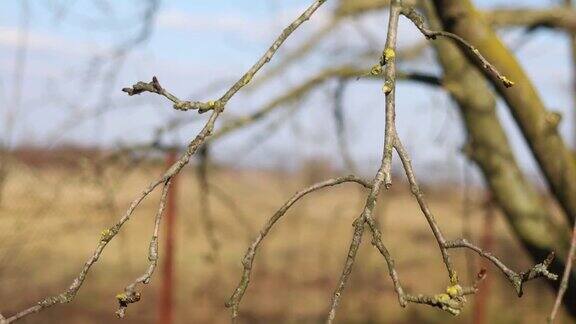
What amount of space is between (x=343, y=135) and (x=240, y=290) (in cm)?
386

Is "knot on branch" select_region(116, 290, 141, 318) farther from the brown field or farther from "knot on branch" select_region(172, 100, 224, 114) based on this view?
the brown field

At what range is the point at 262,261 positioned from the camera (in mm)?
12375

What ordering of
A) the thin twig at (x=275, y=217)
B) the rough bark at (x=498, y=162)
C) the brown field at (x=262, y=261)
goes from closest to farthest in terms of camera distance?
the thin twig at (x=275, y=217)
the rough bark at (x=498, y=162)
the brown field at (x=262, y=261)

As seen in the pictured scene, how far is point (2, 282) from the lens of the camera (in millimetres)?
5621

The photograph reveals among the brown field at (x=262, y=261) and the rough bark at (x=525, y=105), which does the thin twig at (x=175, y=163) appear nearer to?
the rough bark at (x=525, y=105)

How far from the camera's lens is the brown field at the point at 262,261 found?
6.50m

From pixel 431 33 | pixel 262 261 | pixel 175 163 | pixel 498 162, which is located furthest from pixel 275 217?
pixel 262 261

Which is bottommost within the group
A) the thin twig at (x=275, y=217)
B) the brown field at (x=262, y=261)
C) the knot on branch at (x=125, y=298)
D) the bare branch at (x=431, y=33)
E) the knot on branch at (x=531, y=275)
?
the knot on branch at (x=125, y=298)

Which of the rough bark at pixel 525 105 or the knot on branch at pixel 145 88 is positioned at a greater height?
the rough bark at pixel 525 105

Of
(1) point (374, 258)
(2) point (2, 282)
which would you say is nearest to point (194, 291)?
(1) point (374, 258)

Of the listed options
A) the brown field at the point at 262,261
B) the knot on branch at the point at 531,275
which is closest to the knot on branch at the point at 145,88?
the knot on branch at the point at 531,275

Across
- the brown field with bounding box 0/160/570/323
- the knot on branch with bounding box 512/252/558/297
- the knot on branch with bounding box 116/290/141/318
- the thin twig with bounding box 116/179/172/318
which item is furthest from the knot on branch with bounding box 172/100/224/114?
the brown field with bounding box 0/160/570/323

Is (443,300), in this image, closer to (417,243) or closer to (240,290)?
(240,290)

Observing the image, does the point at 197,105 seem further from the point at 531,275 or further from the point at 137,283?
the point at 531,275
